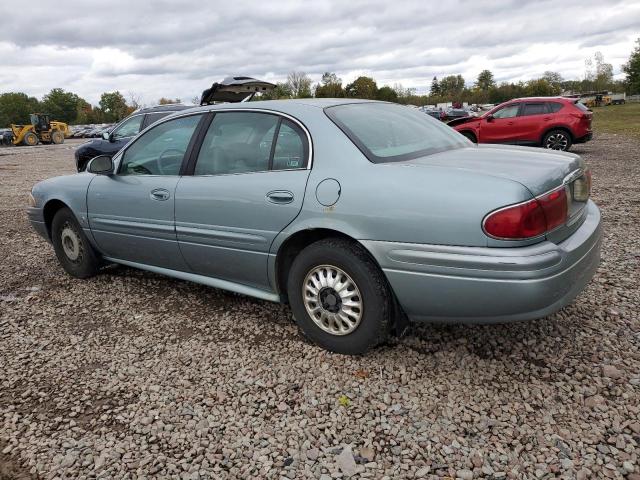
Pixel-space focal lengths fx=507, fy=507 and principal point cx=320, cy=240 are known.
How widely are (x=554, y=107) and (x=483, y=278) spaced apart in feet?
40.7

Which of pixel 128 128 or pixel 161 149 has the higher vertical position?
pixel 128 128

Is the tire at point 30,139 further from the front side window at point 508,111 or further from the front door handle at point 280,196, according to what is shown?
the front door handle at point 280,196

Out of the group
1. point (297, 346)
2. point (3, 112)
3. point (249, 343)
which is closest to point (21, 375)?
point (249, 343)

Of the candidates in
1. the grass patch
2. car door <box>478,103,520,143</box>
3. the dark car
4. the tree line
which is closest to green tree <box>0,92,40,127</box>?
the tree line

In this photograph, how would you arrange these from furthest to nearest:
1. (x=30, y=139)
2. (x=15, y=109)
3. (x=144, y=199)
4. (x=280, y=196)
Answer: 1. (x=15, y=109)
2. (x=30, y=139)
3. (x=144, y=199)
4. (x=280, y=196)

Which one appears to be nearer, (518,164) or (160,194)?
(518,164)

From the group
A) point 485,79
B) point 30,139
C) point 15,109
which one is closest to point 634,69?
point 30,139

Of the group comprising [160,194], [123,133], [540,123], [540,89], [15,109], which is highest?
[15,109]

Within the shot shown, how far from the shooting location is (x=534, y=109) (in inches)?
523

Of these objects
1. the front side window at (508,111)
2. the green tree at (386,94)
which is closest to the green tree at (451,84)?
the green tree at (386,94)

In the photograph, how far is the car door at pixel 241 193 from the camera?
305 cm

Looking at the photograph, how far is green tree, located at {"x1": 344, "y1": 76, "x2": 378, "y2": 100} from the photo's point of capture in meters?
73.6

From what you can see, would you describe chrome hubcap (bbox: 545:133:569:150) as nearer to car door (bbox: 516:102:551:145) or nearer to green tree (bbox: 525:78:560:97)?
car door (bbox: 516:102:551:145)

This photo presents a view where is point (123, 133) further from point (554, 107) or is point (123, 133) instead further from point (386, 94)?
point (386, 94)
